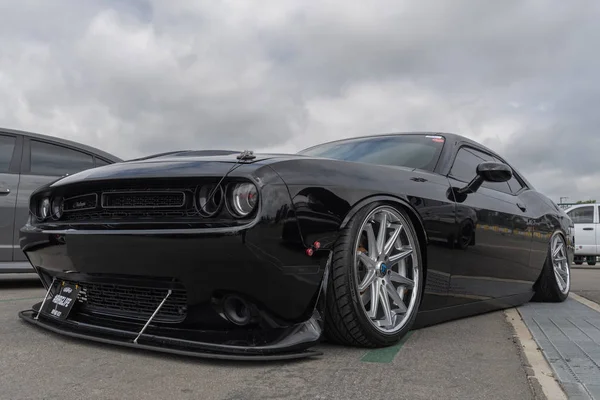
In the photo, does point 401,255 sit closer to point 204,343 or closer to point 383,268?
point 383,268

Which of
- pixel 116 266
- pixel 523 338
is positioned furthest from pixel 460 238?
pixel 116 266

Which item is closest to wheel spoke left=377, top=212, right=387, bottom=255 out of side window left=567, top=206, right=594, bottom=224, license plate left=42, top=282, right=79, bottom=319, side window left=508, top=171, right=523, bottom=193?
license plate left=42, top=282, right=79, bottom=319

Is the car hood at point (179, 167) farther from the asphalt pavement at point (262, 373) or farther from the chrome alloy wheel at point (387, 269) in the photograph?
the asphalt pavement at point (262, 373)

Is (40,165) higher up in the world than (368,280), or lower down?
higher up

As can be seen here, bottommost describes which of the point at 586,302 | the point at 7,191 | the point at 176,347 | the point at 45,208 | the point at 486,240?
the point at 586,302

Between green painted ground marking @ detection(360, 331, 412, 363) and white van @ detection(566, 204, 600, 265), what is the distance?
13480 mm

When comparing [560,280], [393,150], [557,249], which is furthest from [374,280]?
[557,249]

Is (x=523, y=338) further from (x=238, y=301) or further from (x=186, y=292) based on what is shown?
(x=186, y=292)

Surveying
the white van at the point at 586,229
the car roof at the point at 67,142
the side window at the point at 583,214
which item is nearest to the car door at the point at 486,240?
the car roof at the point at 67,142

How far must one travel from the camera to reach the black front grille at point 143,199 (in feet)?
8.13

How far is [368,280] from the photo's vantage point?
281 centimetres

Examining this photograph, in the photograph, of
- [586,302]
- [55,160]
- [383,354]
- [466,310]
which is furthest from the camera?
[55,160]

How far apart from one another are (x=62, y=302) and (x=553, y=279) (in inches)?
161

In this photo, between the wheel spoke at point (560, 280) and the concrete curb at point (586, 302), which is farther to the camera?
the wheel spoke at point (560, 280)
